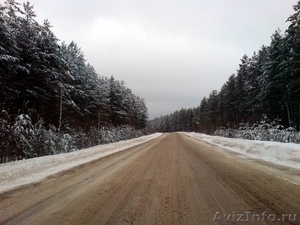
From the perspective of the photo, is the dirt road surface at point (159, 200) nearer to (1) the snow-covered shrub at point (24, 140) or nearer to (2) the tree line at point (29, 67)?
(1) the snow-covered shrub at point (24, 140)

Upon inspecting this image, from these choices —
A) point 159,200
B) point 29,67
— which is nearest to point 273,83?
point 29,67

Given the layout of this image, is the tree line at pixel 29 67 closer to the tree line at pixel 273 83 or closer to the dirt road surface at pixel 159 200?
the dirt road surface at pixel 159 200

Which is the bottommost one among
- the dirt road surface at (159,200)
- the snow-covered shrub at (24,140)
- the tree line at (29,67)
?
the dirt road surface at (159,200)

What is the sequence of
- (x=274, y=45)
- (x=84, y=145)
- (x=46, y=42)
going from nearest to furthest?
(x=46, y=42), (x=84, y=145), (x=274, y=45)

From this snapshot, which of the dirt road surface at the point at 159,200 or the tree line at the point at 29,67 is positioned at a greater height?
the tree line at the point at 29,67

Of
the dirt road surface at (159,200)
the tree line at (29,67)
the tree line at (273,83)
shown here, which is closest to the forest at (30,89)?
the tree line at (29,67)

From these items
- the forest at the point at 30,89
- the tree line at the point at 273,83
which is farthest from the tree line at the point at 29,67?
the tree line at the point at 273,83

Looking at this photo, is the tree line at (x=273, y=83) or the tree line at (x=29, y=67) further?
the tree line at (x=273, y=83)

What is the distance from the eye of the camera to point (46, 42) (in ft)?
60.7

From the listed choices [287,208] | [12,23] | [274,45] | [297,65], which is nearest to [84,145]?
[12,23]

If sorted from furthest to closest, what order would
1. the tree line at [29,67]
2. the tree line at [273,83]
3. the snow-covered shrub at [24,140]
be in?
the tree line at [273,83] < the tree line at [29,67] < the snow-covered shrub at [24,140]

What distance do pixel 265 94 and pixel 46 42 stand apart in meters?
26.4

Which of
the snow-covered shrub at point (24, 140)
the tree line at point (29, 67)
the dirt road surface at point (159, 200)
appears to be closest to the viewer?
the dirt road surface at point (159, 200)

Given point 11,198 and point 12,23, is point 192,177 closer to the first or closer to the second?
point 11,198
